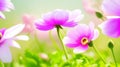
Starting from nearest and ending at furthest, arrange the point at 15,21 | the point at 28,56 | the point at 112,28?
the point at 112,28 → the point at 28,56 → the point at 15,21

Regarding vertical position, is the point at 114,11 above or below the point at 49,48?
below

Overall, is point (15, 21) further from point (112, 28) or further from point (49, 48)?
point (112, 28)

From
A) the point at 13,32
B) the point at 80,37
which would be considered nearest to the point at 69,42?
the point at 80,37

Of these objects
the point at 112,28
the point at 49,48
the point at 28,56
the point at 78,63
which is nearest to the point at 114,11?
the point at 112,28

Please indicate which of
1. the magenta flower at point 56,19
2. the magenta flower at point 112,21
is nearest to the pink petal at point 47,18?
the magenta flower at point 56,19

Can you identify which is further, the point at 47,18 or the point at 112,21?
the point at 47,18

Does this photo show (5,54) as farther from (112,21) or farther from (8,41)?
(112,21)
